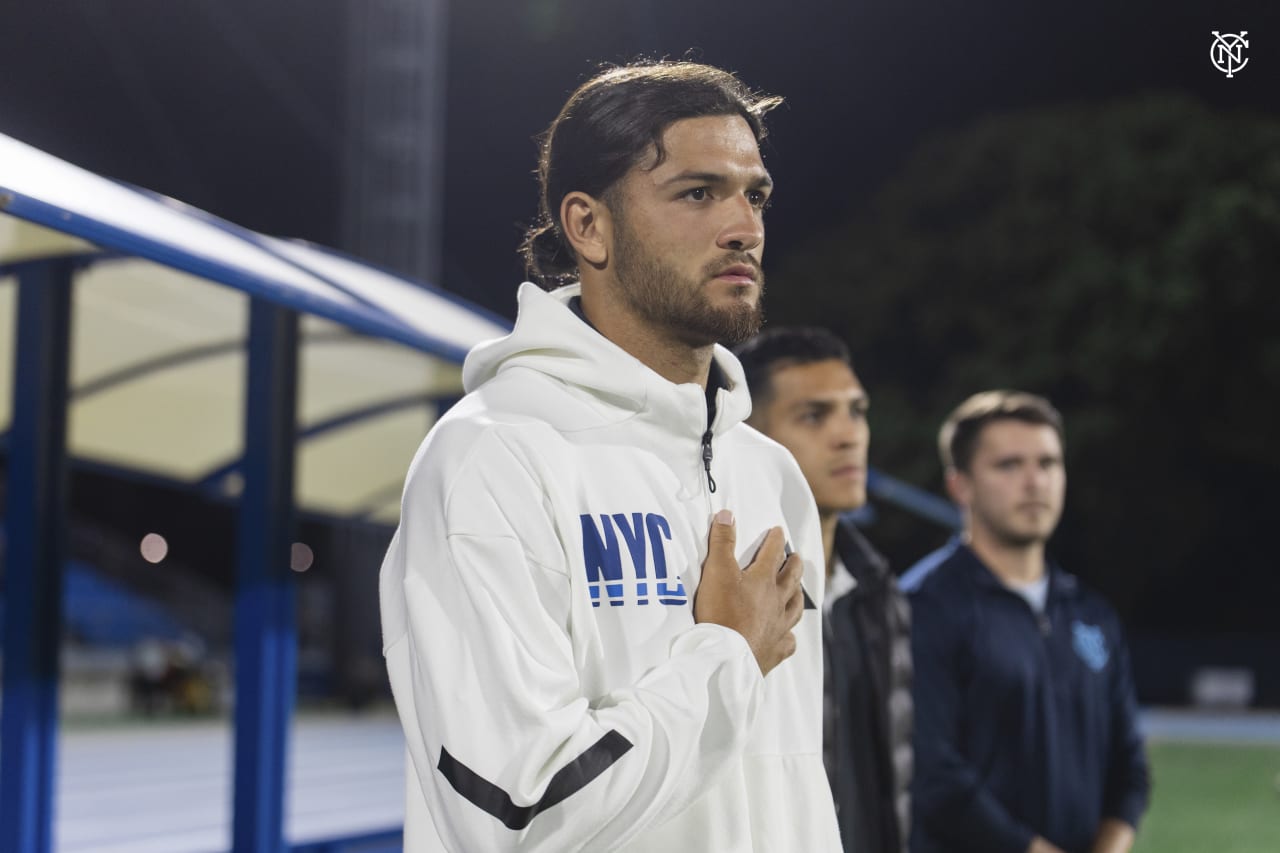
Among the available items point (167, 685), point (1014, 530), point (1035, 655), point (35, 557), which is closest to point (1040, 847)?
point (1035, 655)

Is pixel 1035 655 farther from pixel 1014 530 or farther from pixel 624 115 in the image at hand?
pixel 624 115

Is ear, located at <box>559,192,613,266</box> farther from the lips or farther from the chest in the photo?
the chest

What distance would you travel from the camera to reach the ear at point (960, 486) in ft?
15.8

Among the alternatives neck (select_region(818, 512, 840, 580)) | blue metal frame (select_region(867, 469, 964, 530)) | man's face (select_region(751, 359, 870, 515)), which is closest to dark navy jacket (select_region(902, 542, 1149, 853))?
neck (select_region(818, 512, 840, 580))

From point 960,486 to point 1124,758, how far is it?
0.97 meters

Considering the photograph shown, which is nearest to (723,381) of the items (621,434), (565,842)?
(621,434)

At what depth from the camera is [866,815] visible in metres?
3.76

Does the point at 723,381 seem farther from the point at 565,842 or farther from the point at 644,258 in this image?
the point at 565,842

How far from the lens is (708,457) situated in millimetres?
2238

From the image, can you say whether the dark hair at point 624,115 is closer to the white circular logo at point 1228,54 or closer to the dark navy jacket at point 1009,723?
the dark navy jacket at point 1009,723

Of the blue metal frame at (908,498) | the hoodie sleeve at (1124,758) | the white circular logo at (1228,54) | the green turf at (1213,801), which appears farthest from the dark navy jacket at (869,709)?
the blue metal frame at (908,498)

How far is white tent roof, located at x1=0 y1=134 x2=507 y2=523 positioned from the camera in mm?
3689

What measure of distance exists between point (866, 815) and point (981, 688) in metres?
0.75

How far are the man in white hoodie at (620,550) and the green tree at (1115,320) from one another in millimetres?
27155
